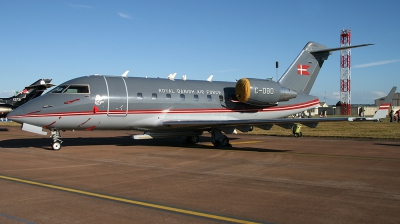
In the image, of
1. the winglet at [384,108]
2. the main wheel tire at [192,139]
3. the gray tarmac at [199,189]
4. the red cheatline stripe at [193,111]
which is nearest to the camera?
the gray tarmac at [199,189]

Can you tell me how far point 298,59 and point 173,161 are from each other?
1247cm

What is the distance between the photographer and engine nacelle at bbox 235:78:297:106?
19.4 metres

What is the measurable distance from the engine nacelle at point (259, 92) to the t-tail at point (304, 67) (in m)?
1.68

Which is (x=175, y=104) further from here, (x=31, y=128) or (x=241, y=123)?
(x=31, y=128)

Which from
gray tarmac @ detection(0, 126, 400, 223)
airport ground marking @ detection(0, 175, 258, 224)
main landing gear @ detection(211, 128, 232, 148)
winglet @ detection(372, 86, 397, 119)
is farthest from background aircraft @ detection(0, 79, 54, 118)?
winglet @ detection(372, 86, 397, 119)

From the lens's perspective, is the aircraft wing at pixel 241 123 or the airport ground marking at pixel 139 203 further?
the aircraft wing at pixel 241 123

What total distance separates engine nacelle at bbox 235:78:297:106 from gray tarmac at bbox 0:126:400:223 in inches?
216

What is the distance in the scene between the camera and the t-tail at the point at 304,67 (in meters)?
22.5

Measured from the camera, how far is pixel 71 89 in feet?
54.9

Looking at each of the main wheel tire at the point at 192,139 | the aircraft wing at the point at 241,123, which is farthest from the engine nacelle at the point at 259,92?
the main wheel tire at the point at 192,139

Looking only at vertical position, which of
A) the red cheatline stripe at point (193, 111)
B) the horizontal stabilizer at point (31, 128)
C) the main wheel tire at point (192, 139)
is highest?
the red cheatline stripe at point (193, 111)

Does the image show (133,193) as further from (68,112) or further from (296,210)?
(68,112)

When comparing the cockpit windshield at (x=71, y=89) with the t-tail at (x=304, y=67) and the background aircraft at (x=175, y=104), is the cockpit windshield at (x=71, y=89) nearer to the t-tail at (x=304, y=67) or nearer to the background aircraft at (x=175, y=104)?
the background aircraft at (x=175, y=104)

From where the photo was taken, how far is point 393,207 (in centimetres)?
702
